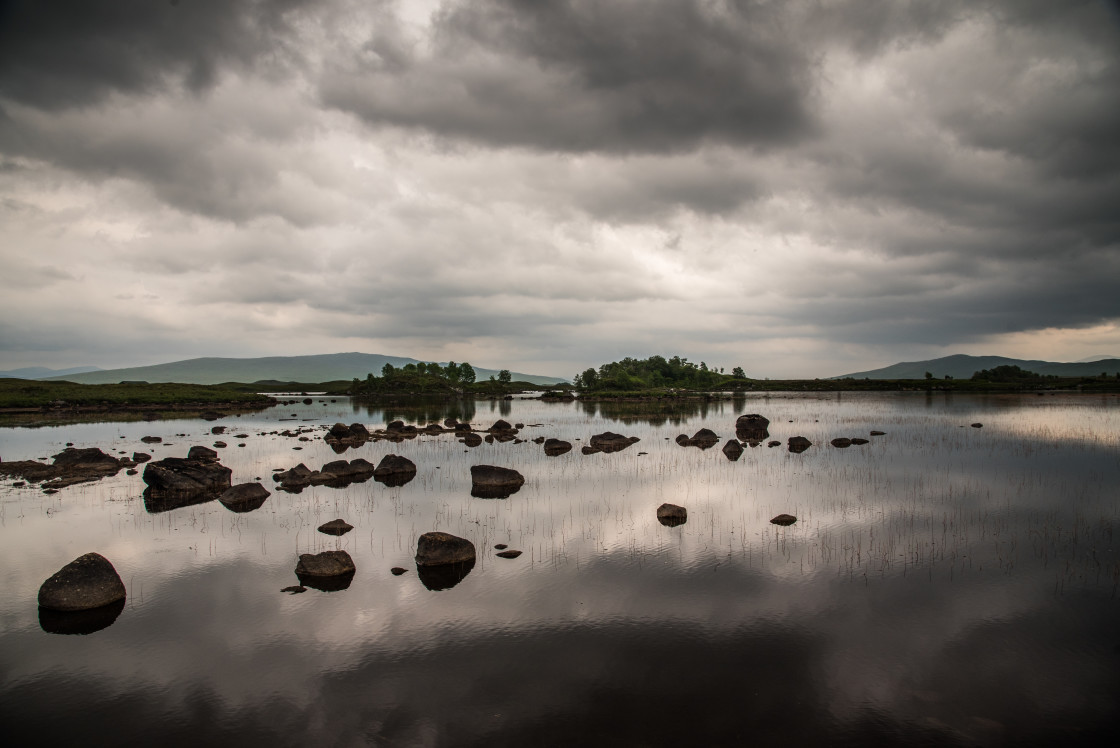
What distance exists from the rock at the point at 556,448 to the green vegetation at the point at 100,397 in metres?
109

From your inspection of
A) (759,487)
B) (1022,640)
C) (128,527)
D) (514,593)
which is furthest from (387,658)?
(759,487)

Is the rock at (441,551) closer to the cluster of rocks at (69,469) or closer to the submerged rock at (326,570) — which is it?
the submerged rock at (326,570)

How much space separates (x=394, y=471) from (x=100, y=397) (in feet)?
390

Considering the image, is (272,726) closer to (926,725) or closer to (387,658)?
(387,658)

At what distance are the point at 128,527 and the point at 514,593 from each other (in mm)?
21772

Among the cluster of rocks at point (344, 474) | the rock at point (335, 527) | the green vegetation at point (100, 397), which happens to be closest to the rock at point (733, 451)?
the cluster of rocks at point (344, 474)

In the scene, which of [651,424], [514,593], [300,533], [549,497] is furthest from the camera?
[651,424]

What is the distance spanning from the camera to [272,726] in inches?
473

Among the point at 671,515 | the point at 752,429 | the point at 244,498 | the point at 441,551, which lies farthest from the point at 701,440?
the point at 244,498

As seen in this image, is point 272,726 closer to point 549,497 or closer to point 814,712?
point 814,712

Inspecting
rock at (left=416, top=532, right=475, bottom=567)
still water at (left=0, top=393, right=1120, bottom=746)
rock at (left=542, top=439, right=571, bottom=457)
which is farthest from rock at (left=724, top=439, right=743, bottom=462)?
rock at (left=416, top=532, right=475, bottom=567)

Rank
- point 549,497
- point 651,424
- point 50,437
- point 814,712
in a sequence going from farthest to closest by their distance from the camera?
1. point 651,424
2. point 50,437
3. point 549,497
4. point 814,712

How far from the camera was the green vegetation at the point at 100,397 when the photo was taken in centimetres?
11244

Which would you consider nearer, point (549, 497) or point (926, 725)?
point (926, 725)
